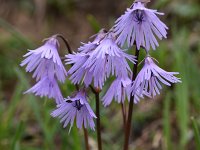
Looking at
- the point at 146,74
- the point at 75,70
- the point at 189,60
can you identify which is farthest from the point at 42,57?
the point at 189,60

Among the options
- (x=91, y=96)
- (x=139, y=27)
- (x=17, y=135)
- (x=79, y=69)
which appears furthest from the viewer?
(x=91, y=96)

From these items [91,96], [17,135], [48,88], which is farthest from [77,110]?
[91,96]

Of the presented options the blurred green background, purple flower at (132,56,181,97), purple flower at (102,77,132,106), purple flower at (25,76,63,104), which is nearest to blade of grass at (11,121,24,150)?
the blurred green background

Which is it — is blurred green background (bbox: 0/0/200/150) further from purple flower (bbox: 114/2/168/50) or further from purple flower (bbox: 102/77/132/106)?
purple flower (bbox: 114/2/168/50)

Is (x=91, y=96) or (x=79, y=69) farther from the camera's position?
(x=91, y=96)

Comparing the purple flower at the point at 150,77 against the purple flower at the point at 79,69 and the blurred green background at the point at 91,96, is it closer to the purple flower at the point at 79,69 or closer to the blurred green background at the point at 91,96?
the purple flower at the point at 79,69

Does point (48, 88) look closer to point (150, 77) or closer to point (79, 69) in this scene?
point (79, 69)

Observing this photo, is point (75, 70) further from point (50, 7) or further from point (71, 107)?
point (50, 7)
